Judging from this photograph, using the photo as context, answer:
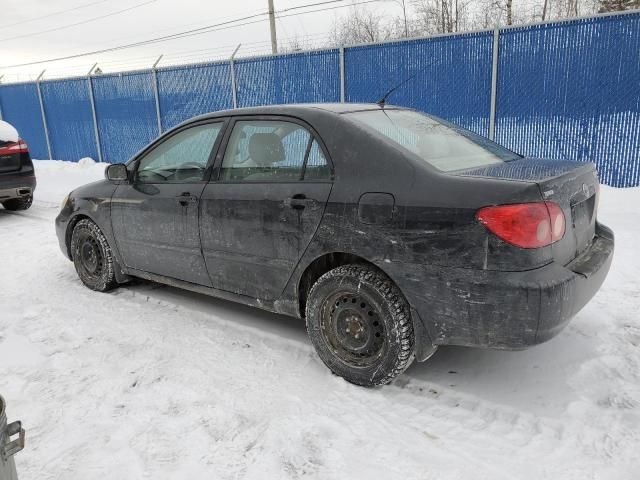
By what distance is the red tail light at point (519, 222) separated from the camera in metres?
2.41

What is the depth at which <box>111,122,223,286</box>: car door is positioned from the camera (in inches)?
148

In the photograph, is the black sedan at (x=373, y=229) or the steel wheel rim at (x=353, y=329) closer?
the black sedan at (x=373, y=229)

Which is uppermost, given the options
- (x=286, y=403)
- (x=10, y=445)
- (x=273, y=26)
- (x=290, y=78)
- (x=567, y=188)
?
(x=273, y=26)

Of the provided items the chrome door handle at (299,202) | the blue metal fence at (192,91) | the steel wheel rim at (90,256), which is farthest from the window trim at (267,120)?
the blue metal fence at (192,91)

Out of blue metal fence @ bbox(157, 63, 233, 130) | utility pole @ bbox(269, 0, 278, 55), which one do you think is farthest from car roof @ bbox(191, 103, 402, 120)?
utility pole @ bbox(269, 0, 278, 55)

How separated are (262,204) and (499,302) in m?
1.56

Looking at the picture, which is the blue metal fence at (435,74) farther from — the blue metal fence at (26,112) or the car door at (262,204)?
the blue metal fence at (26,112)

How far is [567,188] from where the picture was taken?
A: 2721mm

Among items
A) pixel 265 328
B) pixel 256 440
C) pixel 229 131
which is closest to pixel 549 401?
pixel 256 440

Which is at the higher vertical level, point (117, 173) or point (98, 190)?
point (117, 173)

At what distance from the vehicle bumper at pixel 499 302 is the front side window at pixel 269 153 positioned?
984mm

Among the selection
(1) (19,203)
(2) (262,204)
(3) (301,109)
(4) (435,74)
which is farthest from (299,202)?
(1) (19,203)

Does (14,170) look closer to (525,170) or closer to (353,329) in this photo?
(353,329)

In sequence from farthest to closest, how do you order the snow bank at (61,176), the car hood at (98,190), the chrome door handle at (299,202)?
the snow bank at (61,176), the car hood at (98,190), the chrome door handle at (299,202)
